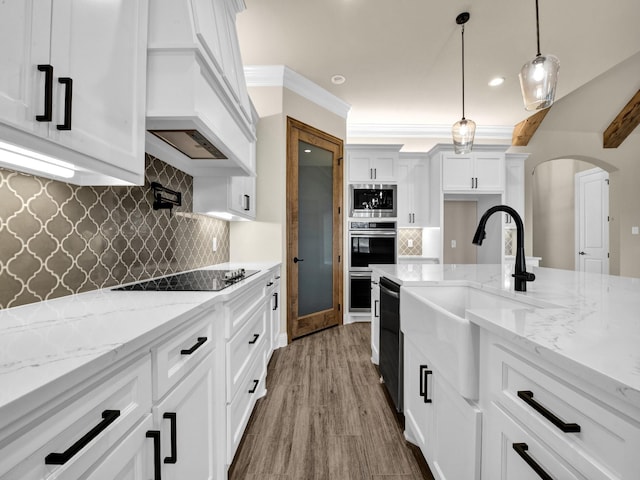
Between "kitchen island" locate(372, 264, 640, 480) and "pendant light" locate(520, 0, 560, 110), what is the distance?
121cm

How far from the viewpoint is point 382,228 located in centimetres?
440

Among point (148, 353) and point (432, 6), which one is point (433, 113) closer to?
point (432, 6)

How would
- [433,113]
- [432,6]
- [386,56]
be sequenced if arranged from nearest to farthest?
[432,6]
[386,56]
[433,113]

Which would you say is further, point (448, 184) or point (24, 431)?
point (448, 184)

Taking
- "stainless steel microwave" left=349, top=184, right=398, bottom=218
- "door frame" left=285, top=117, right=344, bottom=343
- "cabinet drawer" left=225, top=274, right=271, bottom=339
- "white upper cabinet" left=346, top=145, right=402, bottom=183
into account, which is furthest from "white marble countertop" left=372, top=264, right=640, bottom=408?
"white upper cabinet" left=346, top=145, right=402, bottom=183

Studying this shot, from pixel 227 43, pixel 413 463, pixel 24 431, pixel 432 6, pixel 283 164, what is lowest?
pixel 413 463

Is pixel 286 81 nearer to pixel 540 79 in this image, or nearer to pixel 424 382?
pixel 540 79

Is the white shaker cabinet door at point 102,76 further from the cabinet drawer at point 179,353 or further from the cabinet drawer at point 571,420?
the cabinet drawer at point 571,420

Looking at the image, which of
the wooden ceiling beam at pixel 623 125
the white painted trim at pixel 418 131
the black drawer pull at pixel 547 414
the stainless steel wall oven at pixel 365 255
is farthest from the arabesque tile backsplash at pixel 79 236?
the wooden ceiling beam at pixel 623 125

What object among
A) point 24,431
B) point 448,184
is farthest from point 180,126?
point 448,184

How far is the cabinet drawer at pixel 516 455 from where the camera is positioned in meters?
0.64

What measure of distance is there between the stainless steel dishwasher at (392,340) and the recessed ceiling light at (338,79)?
2.59m

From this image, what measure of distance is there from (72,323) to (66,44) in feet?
2.45

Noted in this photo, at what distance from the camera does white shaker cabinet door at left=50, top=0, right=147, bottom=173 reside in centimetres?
82
